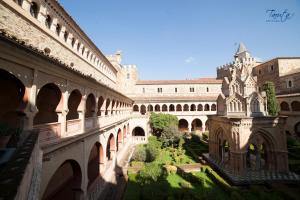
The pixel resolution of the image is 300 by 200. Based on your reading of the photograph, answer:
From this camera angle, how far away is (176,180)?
16219mm

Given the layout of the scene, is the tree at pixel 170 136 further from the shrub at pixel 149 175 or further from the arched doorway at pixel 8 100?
the arched doorway at pixel 8 100

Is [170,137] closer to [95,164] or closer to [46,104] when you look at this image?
[95,164]

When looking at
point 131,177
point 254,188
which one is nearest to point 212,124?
point 254,188

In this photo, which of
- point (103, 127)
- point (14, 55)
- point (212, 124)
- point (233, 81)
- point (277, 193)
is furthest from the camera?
point (212, 124)

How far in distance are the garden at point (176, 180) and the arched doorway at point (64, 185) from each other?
3.99m

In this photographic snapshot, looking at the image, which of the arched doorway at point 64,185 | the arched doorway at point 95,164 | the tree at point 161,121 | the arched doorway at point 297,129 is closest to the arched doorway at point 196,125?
the tree at point 161,121

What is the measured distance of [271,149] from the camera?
16.6 metres

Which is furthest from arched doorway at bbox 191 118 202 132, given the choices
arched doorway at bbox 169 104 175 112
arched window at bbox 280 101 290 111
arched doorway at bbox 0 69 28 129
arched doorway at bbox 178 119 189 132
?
arched doorway at bbox 0 69 28 129

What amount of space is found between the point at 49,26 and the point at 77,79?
5.82 metres

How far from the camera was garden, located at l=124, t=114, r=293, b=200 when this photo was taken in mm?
12102

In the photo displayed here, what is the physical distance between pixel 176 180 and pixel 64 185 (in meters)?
10.0

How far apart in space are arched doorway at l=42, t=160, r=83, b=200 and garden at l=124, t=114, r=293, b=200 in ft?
13.1

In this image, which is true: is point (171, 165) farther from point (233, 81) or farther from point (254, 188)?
point (233, 81)

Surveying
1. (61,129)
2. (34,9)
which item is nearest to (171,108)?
(34,9)
